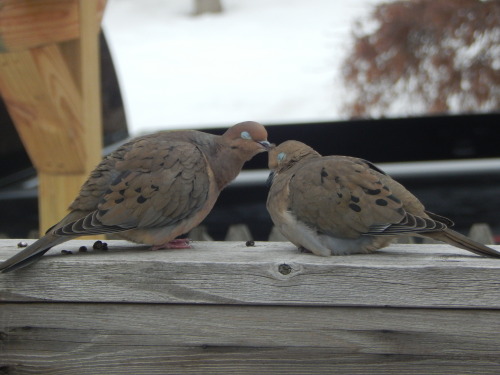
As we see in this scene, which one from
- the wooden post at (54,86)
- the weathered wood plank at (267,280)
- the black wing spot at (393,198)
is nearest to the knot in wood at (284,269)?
the weathered wood plank at (267,280)

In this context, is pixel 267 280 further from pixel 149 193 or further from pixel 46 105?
pixel 46 105

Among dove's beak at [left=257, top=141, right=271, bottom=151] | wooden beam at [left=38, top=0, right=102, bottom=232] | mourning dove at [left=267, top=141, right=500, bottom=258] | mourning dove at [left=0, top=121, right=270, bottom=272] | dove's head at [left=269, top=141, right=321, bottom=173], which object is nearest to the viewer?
mourning dove at [left=267, top=141, right=500, bottom=258]

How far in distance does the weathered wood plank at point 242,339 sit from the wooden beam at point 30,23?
4.35 feet

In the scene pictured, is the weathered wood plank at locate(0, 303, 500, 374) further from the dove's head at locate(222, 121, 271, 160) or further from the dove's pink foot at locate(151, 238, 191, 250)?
the dove's head at locate(222, 121, 271, 160)

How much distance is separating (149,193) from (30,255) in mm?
398

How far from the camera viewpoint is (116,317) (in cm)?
189

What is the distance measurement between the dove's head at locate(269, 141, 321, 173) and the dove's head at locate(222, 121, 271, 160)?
3.8 inches

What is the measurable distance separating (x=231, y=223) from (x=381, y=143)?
4.58 feet

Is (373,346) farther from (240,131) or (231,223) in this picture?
(231,223)

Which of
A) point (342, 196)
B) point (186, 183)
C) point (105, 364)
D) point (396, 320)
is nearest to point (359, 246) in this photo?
point (342, 196)

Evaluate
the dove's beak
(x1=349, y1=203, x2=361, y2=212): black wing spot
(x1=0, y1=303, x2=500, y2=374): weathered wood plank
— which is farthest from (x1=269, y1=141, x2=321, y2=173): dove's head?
(x1=0, y1=303, x2=500, y2=374): weathered wood plank

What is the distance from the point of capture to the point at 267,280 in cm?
185

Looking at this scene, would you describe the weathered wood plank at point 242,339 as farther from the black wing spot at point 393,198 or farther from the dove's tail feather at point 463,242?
the black wing spot at point 393,198

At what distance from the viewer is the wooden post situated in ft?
9.76
